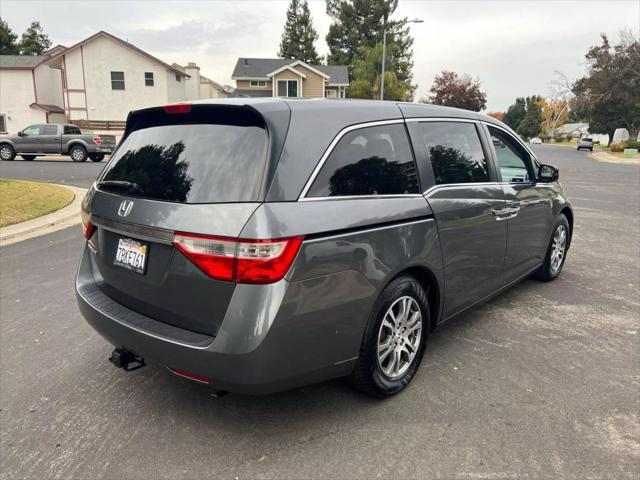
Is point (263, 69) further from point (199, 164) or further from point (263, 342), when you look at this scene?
point (263, 342)

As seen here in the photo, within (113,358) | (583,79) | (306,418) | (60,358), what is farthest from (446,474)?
(583,79)

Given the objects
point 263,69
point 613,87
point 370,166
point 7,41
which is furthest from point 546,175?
point 7,41

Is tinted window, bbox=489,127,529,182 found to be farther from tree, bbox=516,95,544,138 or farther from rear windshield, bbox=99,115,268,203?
tree, bbox=516,95,544,138

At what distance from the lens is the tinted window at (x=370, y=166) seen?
2629 millimetres

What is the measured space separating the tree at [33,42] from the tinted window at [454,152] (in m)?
68.0

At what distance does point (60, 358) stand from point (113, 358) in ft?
3.24

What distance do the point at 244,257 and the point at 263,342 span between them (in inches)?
16.0

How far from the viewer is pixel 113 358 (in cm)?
284

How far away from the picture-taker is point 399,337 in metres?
3.05

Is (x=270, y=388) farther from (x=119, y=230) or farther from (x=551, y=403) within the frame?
(x=551, y=403)

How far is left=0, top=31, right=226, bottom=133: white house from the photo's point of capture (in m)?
34.3

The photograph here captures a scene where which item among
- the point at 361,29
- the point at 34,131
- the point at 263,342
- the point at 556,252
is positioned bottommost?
the point at 556,252

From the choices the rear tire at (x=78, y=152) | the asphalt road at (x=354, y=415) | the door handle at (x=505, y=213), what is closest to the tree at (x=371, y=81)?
the rear tire at (x=78, y=152)

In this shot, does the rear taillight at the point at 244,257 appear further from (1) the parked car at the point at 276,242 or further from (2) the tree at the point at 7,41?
(2) the tree at the point at 7,41
